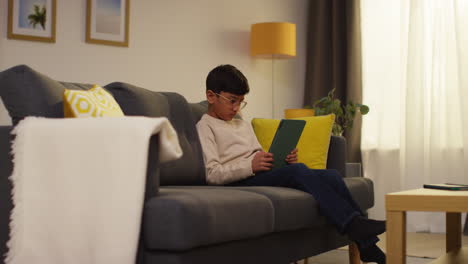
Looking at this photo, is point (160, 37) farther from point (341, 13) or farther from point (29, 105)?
point (29, 105)

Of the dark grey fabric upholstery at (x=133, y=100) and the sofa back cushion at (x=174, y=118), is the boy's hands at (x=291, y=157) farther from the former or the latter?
the dark grey fabric upholstery at (x=133, y=100)

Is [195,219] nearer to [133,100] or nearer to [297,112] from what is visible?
[133,100]

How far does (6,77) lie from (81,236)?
0.63 m

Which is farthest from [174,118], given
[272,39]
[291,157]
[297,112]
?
[272,39]

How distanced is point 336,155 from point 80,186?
173 centimetres

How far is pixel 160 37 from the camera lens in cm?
475

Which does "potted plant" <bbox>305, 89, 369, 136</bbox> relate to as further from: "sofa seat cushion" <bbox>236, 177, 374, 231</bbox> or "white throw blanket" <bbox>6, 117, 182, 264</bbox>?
"white throw blanket" <bbox>6, 117, 182, 264</bbox>

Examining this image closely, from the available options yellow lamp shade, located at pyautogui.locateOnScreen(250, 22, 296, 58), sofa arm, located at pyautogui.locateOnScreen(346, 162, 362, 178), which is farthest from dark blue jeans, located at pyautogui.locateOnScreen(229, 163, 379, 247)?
yellow lamp shade, located at pyautogui.locateOnScreen(250, 22, 296, 58)

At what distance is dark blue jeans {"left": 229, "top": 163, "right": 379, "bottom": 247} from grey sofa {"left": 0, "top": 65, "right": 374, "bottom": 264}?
2.3 inches

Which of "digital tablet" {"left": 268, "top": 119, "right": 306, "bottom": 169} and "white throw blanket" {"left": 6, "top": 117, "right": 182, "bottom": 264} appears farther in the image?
"digital tablet" {"left": 268, "top": 119, "right": 306, "bottom": 169}

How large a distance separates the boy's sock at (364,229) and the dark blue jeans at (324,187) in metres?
0.03

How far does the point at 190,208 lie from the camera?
189cm

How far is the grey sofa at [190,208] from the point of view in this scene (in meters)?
1.89

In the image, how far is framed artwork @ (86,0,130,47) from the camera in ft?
14.3
